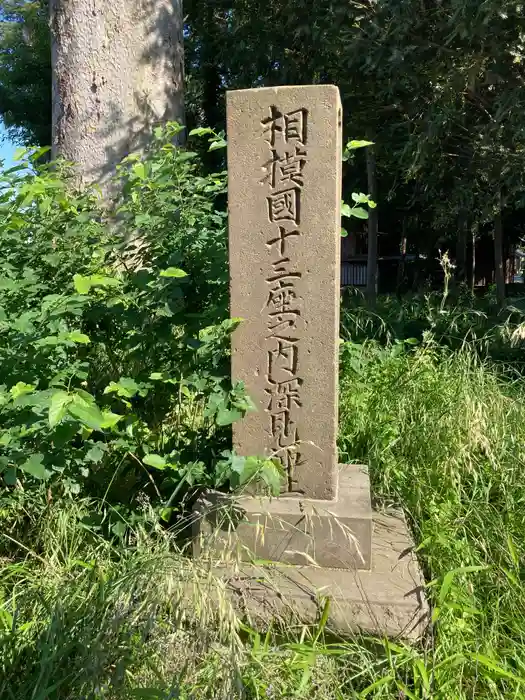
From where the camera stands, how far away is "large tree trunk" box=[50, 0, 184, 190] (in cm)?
346

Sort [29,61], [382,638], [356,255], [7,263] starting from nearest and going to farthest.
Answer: [382,638] → [7,263] → [29,61] → [356,255]

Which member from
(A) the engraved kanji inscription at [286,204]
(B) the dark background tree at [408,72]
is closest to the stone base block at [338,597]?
(A) the engraved kanji inscription at [286,204]

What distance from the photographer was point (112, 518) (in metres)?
2.37

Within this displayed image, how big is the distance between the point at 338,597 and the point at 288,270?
1.15 metres

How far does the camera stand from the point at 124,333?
2533 mm

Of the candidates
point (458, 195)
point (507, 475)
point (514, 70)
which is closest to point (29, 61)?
point (458, 195)

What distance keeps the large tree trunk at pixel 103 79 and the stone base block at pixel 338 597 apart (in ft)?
8.15

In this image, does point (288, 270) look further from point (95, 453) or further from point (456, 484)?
point (456, 484)

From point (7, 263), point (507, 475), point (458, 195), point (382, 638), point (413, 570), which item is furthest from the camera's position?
point (458, 195)

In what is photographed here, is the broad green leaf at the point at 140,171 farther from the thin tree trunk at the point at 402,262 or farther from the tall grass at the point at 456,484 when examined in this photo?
the thin tree trunk at the point at 402,262

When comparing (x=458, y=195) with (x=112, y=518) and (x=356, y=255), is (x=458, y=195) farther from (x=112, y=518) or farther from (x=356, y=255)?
(x=356, y=255)

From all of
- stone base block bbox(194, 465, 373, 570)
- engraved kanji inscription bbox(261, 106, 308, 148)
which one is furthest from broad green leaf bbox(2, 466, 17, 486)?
engraved kanji inscription bbox(261, 106, 308, 148)

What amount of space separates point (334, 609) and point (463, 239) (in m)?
12.4

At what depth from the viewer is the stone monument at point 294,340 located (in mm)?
2115
